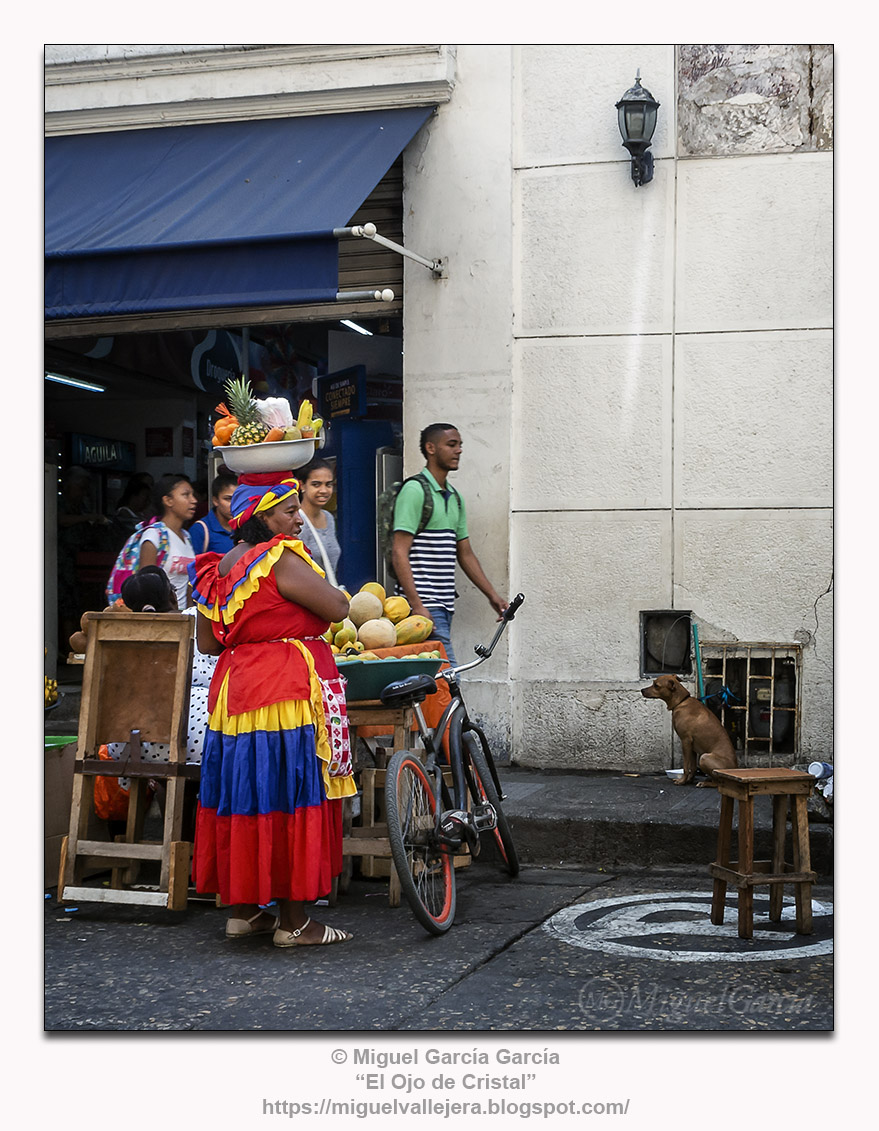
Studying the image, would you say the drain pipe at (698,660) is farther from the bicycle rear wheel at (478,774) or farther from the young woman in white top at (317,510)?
the young woman in white top at (317,510)

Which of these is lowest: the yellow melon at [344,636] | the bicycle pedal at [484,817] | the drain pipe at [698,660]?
the bicycle pedal at [484,817]

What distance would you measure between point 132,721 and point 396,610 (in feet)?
4.34

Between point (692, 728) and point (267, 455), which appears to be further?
point (692, 728)

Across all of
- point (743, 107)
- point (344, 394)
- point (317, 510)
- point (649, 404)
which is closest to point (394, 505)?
point (317, 510)

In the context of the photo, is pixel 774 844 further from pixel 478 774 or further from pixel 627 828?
pixel 478 774

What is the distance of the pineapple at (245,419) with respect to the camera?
4.20m

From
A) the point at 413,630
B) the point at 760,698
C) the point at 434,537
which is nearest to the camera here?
the point at 413,630

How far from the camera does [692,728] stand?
5770 mm

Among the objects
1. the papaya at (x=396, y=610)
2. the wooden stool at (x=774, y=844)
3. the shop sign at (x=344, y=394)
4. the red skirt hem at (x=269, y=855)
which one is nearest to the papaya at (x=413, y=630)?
the papaya at (x=396, y=610)

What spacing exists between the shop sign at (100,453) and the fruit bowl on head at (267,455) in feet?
9.62

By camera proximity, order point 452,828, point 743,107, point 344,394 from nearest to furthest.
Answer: point 452,828 → point 743,107 → point 344,394

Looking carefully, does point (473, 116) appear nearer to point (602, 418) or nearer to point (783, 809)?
point (602, 418)

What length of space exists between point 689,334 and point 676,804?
2353 mm

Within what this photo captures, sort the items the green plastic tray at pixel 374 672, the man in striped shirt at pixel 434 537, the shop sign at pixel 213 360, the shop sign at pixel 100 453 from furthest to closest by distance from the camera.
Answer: the shop sign at pixel 213 360 < the shop sign at pixel 100 453 < the man in striped shirt at pixel 434 537 < the green plastic tray at pixel 374 672
